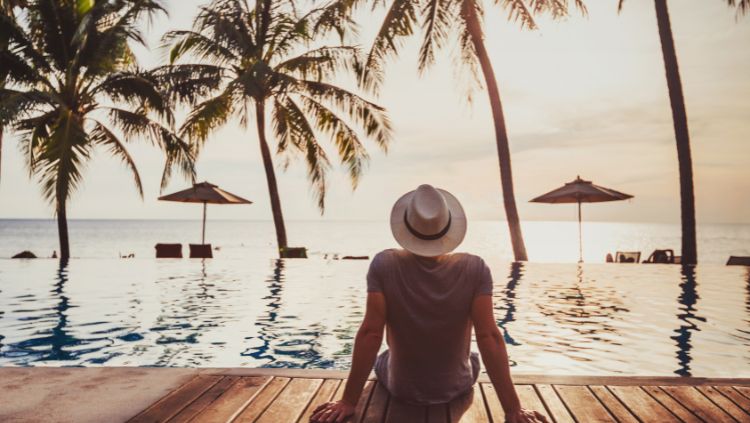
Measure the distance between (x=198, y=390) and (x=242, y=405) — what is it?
0.45 meters

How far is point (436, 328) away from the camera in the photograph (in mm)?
3291

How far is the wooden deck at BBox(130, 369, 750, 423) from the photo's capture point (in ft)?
11.1

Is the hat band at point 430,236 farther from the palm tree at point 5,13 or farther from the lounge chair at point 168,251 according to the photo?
the lounge chair at point 168,251

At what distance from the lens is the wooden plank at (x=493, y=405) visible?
3352mm

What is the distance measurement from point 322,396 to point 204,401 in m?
0.69

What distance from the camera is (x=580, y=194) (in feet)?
66.5

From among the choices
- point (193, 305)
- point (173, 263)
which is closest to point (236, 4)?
point (173, 263)

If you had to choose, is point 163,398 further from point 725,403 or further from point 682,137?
point 682,137

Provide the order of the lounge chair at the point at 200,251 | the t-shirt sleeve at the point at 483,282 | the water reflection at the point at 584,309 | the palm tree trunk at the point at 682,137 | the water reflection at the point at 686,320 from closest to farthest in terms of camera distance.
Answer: the t-shirt sleeve at the point at 483,282
the water reflection at the point at 686,320
the water reflection at the point at 584,309
the palm tree trunk at the point at 682,137
the lounge chair at the point at 200,251

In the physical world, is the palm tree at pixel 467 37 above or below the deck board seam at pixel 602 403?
above

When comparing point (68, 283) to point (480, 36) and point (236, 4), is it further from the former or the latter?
point (480, 36)

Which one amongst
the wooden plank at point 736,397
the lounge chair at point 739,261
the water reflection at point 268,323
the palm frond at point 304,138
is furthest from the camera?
the palm frond at point 304,138

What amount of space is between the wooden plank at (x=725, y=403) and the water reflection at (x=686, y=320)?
7.88ft

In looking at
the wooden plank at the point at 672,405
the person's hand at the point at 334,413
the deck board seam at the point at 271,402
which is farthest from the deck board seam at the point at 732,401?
the deck board seam at the point at 271,402
